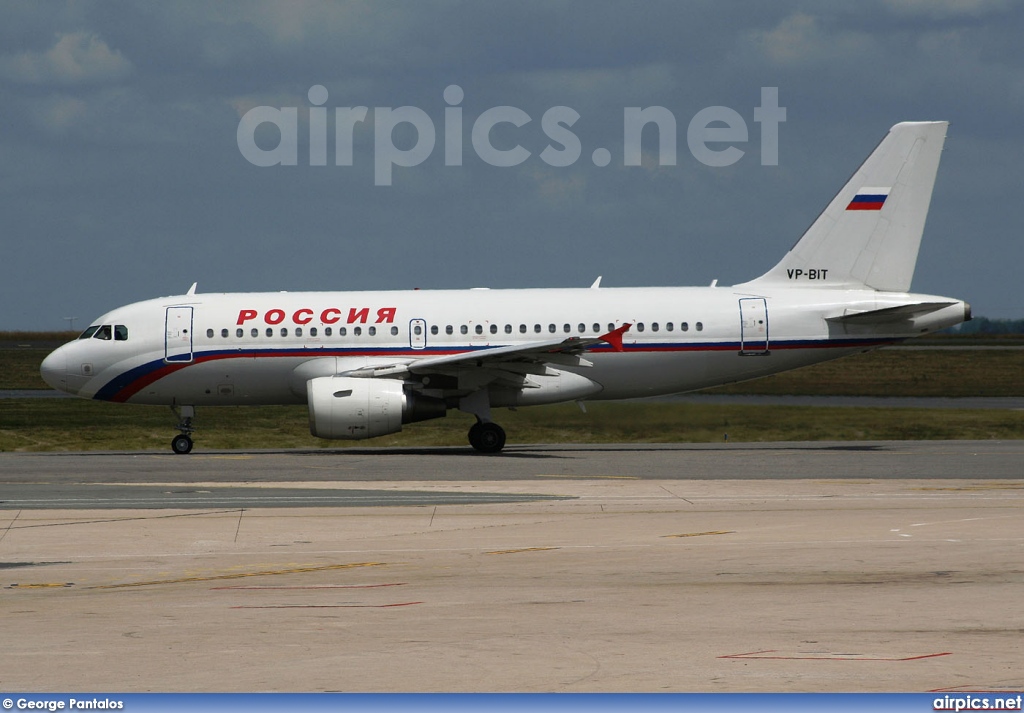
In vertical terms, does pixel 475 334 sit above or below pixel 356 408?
above

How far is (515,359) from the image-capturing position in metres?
28.4

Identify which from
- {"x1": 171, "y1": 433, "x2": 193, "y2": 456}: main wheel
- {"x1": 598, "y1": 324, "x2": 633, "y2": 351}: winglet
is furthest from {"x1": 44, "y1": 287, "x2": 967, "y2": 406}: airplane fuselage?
{"x1": 598, "y1": 324, "x2": 633, "y2": 351}: winglet

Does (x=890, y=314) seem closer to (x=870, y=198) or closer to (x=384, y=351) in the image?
(x=870, y=198)

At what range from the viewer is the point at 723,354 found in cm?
2992

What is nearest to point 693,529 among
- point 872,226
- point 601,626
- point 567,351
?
point 601,626

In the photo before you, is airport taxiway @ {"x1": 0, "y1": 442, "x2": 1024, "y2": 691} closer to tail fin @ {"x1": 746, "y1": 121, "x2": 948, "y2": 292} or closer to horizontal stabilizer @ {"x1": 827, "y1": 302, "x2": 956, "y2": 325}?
horizontal stabilizer @ {"x1": 827, "y1": 302, "x2": 956, "y2": 325}

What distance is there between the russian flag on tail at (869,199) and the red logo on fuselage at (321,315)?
36.0ft

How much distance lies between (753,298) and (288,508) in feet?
48.5

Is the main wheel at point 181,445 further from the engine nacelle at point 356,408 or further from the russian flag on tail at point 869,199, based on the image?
the russian flag on tail at point 869,199

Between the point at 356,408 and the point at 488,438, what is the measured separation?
332cm

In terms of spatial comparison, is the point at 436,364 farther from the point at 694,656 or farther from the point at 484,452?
the point at 694,656

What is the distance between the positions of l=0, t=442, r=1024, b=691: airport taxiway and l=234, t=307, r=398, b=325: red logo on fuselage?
717 cm

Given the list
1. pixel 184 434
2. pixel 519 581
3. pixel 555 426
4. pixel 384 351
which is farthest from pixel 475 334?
pixel 519 581

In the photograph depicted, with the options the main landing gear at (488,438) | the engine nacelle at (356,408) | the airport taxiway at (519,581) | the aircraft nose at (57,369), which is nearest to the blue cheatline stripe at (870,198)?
the airport taxiway at (519,581)
